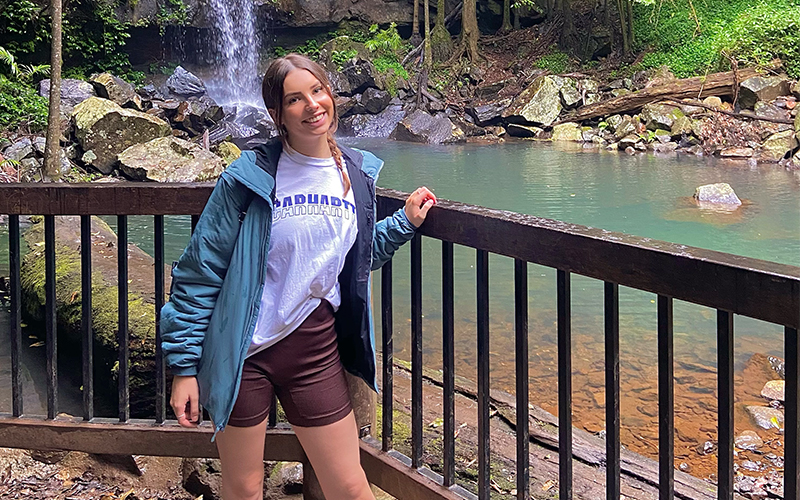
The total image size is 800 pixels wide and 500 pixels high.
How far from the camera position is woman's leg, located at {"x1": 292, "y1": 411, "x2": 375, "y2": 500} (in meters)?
2.06

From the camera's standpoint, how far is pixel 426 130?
1973 cm

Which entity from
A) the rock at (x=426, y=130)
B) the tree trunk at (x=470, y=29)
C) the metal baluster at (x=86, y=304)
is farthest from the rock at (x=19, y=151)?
the tree trunk at (x=470, y=29)

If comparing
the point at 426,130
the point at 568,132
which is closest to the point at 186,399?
the point at 426,130

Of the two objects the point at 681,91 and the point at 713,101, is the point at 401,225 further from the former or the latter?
the point at 681,91

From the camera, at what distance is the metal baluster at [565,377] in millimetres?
1938

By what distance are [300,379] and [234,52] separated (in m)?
23.1

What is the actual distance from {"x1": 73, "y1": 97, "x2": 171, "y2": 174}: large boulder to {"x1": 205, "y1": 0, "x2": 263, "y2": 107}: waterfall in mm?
9733

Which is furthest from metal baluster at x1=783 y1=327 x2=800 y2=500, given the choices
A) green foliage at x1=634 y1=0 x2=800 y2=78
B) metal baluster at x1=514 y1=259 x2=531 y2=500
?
green foliage at x1=634 y1=0 x2=800 y2=78

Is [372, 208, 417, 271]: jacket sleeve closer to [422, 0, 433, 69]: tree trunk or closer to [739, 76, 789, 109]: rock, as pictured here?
[739, 76, 789, 109]: rock

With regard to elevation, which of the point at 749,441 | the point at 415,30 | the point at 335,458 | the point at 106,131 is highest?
the point at 415,30

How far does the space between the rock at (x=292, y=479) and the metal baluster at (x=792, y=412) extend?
5.47ft

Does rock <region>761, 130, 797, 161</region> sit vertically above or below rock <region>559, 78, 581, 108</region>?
below

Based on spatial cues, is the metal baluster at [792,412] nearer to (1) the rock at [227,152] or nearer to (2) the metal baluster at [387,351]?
(2) the metal baluster at [387,351]

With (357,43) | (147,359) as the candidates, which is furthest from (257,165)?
(357,43)
